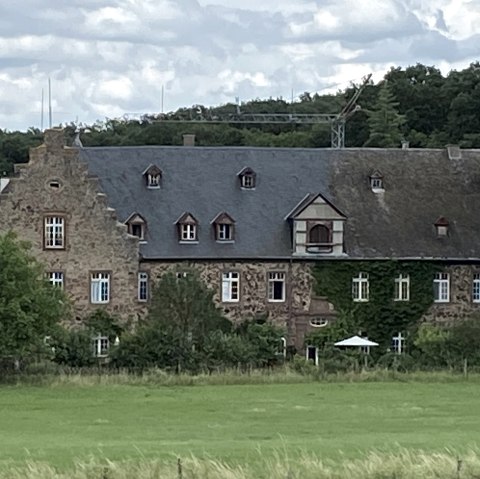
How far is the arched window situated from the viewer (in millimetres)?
71062

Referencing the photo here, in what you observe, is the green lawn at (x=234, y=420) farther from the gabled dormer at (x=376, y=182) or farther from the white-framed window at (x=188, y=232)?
the gabled dormer at (x=376, y=182)

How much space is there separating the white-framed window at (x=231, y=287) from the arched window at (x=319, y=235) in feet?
11.4

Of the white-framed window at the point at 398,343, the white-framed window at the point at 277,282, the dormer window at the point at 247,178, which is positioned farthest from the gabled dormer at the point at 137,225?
the white-framed window at the point at 398,343

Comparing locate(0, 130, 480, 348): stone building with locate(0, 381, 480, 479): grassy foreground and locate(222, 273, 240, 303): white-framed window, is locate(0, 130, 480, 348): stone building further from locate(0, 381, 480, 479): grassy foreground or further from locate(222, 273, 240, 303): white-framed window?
locate(0, 381, 480, 479): grassy foreground

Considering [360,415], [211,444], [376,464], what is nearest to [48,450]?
[211,444]

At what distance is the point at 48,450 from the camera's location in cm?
3684

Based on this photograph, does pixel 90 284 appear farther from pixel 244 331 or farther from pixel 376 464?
pixel 376 464

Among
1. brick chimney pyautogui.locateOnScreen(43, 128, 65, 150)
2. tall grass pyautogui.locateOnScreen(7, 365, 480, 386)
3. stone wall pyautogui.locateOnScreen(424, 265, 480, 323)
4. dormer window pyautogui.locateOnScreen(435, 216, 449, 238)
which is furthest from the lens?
dormer window pyautogui.locateOnScreen(435, 216, 449, 238)

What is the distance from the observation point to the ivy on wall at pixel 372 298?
70875mm

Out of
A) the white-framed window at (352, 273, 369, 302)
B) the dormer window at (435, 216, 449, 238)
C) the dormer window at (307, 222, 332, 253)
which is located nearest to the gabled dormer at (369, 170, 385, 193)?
the dormer window at (435, 216, 449, 238)

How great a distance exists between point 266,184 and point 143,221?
6.21 m

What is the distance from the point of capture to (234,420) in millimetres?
46406

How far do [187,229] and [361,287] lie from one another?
25.3 feet

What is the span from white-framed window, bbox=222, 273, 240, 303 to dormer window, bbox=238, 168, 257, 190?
15.1ft
